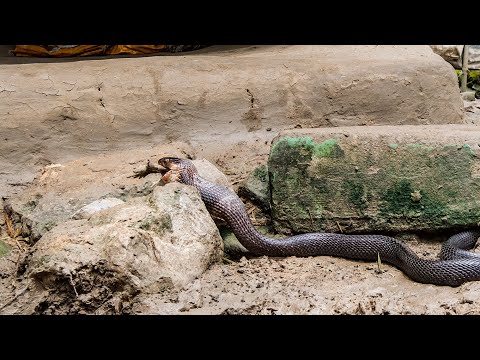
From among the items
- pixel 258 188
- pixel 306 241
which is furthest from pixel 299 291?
pixel 258 188

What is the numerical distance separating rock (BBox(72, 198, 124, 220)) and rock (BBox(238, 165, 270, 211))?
0.97 m

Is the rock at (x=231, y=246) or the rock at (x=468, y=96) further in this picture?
the rock at (x=468, y=96)

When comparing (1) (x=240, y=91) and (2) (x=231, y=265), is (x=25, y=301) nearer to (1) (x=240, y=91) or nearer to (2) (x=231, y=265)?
(2) (x=231, y=265)

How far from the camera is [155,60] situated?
18.6ft

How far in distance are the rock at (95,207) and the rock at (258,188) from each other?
38.4 inches

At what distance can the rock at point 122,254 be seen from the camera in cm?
350

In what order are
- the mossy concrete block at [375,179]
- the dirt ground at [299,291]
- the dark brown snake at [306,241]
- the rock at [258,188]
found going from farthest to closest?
1. the rock at [258,188]
2. the mossy concrete block at [375,179]
3. the dark brown snake at [306,241]
4. the dirt ground at [299,291]

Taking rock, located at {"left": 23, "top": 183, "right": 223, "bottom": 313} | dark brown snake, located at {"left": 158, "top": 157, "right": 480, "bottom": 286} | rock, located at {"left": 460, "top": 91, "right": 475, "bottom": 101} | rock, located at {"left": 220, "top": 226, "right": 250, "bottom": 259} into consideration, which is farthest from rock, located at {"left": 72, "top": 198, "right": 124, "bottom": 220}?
rock, located at {"left": 460, "top": 91, "right": 475, "bottom": 101}

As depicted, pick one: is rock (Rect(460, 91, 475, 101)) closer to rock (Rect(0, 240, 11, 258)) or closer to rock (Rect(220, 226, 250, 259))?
rock (Rect(220, 226, 250, 259))

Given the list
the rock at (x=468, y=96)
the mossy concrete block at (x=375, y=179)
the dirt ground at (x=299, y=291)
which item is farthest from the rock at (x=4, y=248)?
the rock at (x=468, y=96)

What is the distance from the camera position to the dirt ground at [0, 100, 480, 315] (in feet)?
11.2

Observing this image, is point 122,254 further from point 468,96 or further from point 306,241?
point 468,96

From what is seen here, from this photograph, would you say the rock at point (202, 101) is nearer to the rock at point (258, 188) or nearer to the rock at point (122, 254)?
the rock at point (258, 188)

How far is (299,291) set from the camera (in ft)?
12.1
